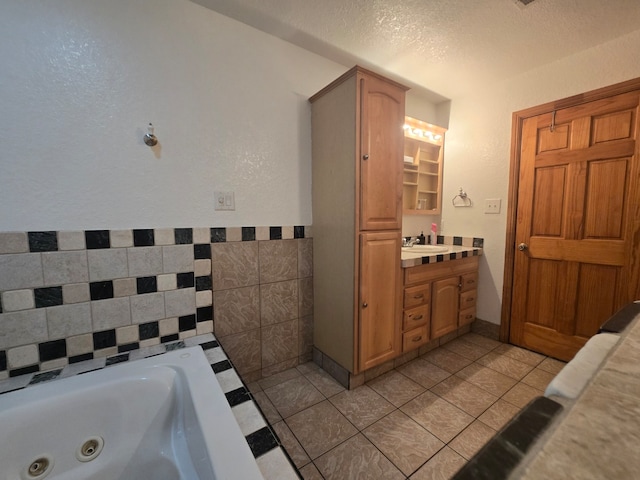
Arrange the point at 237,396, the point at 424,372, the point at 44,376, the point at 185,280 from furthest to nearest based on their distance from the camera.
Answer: the point at 424,372
the point at 185,280
the point at 44,376
the point at 237,396

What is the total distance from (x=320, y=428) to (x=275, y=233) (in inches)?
45.2

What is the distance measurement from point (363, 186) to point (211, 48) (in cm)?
118

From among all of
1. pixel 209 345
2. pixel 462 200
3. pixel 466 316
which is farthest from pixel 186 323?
pixel 462 200

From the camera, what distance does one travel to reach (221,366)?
119cm

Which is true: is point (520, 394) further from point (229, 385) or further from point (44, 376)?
point (44, 376)

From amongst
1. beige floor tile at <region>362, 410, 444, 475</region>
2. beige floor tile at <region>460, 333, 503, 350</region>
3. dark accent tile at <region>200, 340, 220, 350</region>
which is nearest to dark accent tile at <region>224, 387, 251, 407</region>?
dark accent tile at <region>200, 340, 220, 350</region>

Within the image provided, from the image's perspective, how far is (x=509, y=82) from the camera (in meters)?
2.18

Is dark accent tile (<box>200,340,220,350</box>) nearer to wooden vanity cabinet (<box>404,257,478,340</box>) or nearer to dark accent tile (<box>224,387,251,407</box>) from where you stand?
dark accent tile (<box>224,387,251,407</box>)

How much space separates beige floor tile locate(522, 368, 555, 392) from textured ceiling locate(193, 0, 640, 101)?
2.27 metres

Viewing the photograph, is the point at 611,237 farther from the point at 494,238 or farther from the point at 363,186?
the point at 363,186

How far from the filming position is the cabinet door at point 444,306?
2.03 m

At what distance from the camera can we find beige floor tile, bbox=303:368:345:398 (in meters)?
1.65

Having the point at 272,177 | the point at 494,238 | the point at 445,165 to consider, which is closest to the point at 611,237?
the point at 494,238

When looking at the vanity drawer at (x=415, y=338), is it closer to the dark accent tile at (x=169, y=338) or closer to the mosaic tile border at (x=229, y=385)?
the mosaic tile border at (x=229, y=385)
